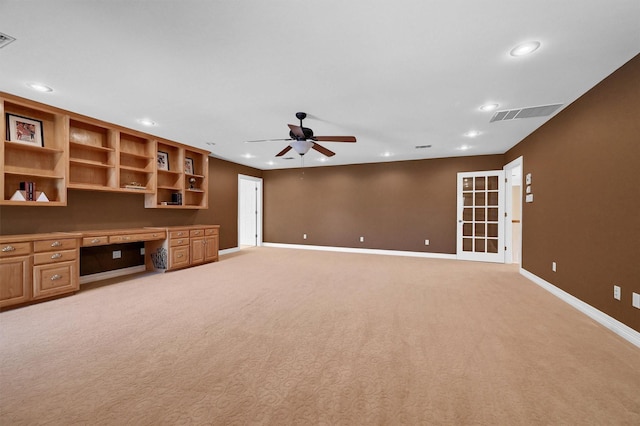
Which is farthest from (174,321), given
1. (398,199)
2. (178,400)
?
(398,199)

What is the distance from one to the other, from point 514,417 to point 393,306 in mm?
1785

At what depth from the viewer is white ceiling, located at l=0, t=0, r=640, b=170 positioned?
186 cm

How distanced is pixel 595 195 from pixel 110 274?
712 cm

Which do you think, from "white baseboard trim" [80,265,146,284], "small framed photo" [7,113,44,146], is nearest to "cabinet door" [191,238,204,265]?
"white baseboard trim" [80,265,146,284]

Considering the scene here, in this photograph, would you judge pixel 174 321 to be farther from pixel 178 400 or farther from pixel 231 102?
pixel 231 102

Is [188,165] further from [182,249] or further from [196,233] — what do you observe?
[182,249]

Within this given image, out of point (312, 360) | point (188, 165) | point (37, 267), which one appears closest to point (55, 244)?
point (37, 267)

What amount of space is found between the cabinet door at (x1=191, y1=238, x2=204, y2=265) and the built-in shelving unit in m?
0.81

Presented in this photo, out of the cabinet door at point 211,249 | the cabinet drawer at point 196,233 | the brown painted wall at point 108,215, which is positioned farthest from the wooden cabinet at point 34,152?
the cabinet door at point 211,249

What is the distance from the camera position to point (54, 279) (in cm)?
343

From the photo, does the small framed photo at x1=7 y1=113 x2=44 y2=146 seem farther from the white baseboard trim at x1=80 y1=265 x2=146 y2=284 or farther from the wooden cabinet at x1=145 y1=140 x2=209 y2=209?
the white baseboard trim at x1=80 y1=265 x2=146 y2=284

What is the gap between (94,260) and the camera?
442cm

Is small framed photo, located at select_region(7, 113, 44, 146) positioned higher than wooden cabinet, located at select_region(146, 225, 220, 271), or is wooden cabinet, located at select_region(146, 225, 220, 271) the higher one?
small framed photo, located at select_region(7, 113, 44, 146)

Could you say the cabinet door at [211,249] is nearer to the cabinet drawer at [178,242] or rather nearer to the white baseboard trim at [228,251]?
the cabinet drawer at [178,242]
